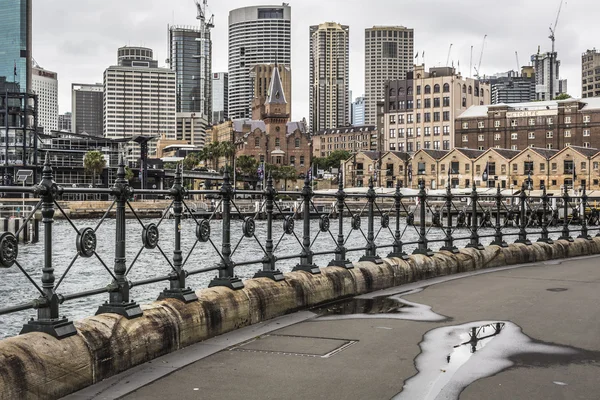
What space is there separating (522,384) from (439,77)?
178 m

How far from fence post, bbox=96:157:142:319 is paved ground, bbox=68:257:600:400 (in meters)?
0.81

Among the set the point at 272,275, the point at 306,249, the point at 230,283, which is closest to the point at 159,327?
the point at 230,283

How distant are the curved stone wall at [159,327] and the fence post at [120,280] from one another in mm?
148

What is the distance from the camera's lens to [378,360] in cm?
740

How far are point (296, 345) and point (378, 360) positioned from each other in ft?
3.41

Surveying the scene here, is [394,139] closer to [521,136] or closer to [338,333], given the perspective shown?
[521,136]

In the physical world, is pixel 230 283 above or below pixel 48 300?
below

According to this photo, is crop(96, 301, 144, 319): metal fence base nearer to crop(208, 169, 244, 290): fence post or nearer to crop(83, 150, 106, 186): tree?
crop(208, 169, 244, 290): fence post

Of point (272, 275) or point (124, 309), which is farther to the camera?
point (272, 275)

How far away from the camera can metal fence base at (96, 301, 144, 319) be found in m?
7.23

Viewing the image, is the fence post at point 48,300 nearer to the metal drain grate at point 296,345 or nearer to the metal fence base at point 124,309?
the metal fence base at point 124,309

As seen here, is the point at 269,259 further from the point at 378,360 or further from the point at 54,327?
the point at 54,327

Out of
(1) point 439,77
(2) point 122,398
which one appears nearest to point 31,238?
(2) point 122,398

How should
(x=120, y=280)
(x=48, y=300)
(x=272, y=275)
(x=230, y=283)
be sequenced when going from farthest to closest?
(x=272, y=275) → (x=230, y=283) → (x=120, y=280) → (x=48, y=300)
